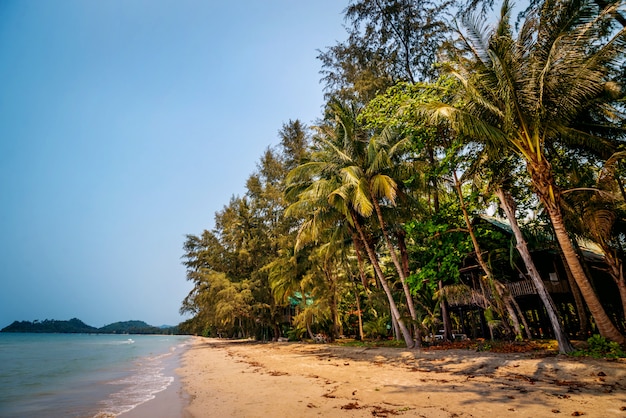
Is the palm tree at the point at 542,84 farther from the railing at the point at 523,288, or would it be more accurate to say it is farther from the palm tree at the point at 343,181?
the railing at the point at 523,288

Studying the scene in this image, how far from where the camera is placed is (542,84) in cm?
768

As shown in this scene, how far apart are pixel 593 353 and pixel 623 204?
6.43 metres

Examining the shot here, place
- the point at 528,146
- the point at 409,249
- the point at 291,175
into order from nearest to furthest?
the point at 528,146 < the point at 291,175 < the point at 409,249

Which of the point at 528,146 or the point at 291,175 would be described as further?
the point at 291,175

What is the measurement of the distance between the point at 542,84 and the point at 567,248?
4.26 meters

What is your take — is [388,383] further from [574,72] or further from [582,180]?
[582,180]

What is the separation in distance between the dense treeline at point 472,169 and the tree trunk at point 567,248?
3cm

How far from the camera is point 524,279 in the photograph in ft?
49.2

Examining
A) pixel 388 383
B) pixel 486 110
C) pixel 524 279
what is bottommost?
pixel 388 383

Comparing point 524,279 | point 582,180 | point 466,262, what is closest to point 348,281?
point 466,262

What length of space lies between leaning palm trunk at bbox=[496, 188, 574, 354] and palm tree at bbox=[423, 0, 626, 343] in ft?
2.94

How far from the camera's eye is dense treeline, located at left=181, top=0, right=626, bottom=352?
8.03m

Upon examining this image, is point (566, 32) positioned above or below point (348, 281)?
above

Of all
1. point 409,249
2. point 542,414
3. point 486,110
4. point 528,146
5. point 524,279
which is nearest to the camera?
point 542,414
